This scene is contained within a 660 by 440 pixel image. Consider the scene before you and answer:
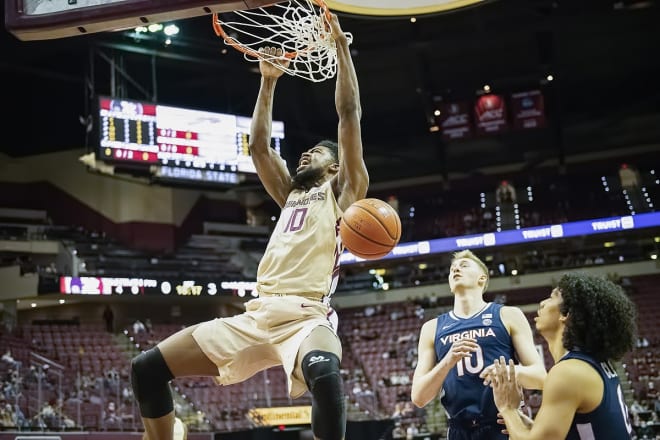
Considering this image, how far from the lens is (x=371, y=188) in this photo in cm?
2944

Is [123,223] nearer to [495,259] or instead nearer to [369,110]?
[369,110]

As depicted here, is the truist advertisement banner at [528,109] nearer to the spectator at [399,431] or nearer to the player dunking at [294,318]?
the spectator at [399,431]

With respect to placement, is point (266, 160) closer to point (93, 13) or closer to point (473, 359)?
point (93, 13)

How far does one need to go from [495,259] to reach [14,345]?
13716mm

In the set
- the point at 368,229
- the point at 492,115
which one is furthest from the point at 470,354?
the point at 492,115

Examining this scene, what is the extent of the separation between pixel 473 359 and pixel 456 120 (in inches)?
796

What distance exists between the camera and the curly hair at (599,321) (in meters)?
3.47

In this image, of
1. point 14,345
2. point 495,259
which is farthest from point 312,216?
point 495,259

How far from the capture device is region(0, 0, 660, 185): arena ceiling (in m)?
22.0

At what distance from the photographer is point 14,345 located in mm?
21109

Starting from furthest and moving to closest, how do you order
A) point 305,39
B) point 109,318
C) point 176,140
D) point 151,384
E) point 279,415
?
point 109,318
point 176,140
point 279,415
point 305,39
point 151,384

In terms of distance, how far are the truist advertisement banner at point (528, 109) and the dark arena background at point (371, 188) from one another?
6 centimetres

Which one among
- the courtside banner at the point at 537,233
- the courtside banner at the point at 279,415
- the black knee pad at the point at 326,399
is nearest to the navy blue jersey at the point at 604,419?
the black knee pad at the point at 326,399

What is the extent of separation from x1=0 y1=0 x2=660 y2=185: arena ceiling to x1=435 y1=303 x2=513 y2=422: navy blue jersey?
55.6 ft
